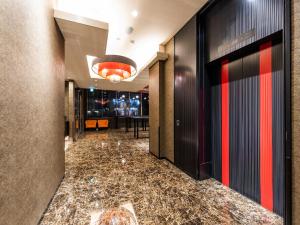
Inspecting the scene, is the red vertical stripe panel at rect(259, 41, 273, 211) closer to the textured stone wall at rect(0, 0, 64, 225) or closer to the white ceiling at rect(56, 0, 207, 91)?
the white ceiling at rect(56, 0, 207, 91)

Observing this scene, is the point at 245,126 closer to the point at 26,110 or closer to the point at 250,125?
the point at 250,125

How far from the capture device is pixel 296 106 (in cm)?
147

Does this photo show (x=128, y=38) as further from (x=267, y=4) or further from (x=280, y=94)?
(x=280, y=94)

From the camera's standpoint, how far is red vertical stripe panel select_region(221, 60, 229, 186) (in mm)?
2652

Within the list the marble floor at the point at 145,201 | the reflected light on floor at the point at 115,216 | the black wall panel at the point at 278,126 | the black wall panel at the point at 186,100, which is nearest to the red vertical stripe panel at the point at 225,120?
the marble floor at the point at 145,201

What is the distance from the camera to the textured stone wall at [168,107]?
12.6 ft

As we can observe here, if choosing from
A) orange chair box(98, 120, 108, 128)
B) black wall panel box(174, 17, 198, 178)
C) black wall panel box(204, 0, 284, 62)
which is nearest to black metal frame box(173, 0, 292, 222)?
black wall panel box(204, 0, 284, 62)

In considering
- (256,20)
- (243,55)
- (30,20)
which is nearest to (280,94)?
(243,55)

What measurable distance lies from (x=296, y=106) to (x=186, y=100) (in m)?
1.87

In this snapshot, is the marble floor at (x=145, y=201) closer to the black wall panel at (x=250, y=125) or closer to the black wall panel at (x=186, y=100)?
the black wall panel at (x=250, y=125)

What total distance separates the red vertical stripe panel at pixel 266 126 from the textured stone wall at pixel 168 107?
2.02m

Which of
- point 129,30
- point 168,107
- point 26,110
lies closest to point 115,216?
point 26,110

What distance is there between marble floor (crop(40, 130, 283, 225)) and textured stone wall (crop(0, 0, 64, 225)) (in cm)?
43

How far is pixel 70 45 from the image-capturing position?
3.34 metres
